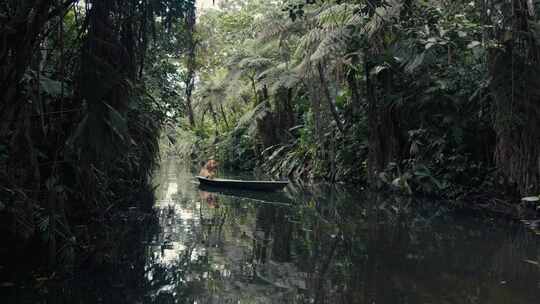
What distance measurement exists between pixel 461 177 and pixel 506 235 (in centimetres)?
365

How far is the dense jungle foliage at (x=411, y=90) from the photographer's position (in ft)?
23.3

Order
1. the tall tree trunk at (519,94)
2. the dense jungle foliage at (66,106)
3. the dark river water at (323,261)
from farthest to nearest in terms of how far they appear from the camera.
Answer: the tall tree trunk at (519,94)
the dark river water at (323,261)
the dense jungle foliage at (66,106)

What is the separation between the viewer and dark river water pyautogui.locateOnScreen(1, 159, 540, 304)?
13.8ft

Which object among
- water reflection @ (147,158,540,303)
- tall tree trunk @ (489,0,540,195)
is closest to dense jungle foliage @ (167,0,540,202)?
tall tree trunk @ (489,0,540,195)

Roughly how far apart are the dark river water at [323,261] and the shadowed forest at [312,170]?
32 mm

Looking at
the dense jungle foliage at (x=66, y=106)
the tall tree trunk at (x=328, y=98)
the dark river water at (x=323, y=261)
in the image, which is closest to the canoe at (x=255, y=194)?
the dark river water at (x=323, y=261)

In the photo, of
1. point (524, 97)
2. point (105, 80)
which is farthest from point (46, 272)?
point (524, 97)

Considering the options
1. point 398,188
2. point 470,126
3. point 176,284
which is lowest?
point 176,284

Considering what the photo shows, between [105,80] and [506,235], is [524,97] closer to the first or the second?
[506,235]

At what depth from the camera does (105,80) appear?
289 cm

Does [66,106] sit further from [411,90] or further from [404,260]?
[411,90]

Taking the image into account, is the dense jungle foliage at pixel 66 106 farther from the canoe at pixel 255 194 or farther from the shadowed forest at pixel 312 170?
the canoe at pixel 255 194

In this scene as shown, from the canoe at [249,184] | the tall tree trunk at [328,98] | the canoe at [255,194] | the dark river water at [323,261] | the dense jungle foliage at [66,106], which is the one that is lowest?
the dark river water at [323,261]

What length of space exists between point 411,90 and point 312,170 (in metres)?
5.50
